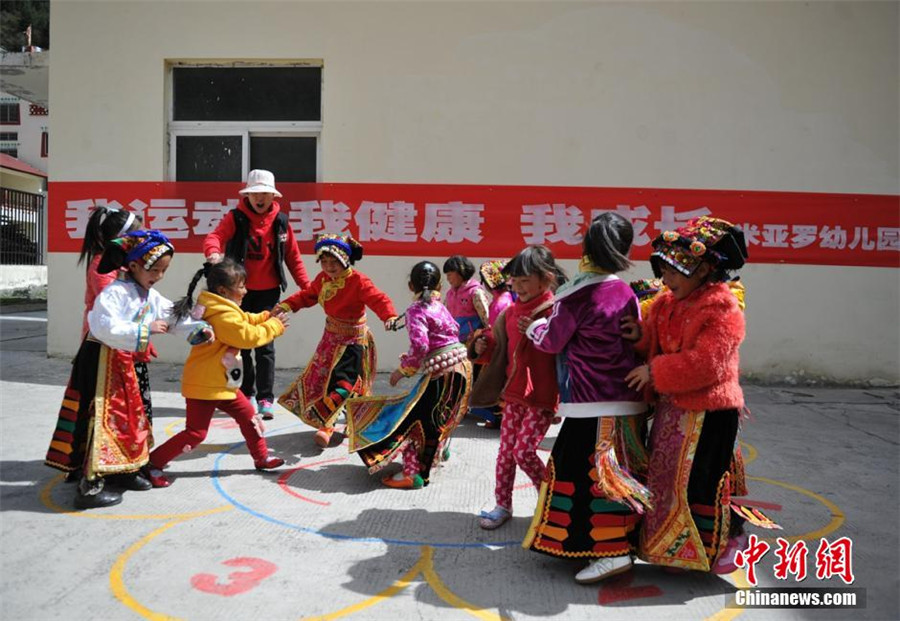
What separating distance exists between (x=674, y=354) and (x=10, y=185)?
81.6ft

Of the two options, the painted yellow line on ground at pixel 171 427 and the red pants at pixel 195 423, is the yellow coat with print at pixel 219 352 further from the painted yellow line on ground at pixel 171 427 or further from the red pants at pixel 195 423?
the painted yellow line on ground at pixel 171 427

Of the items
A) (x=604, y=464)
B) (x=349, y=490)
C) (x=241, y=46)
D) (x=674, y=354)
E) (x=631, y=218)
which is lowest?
(x=349, y=490)

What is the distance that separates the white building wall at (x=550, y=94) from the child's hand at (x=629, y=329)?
430 cm

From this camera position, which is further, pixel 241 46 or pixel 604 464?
pixel 241 46

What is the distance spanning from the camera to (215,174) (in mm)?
6969

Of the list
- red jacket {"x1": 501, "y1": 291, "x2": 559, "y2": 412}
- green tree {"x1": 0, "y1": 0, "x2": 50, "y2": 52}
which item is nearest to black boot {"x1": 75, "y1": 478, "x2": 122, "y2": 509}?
red jacket {"x1": 501, "y1": 291, "x2": 559, "y2": 412}

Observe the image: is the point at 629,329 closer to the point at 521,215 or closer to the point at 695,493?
the point at 695,493

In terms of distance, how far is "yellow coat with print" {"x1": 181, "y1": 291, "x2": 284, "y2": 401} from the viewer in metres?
3.49

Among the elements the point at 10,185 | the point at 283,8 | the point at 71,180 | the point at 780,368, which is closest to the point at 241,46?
the point at 283,8

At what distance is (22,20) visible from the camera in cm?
2416

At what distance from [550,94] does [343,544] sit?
5.19 metres

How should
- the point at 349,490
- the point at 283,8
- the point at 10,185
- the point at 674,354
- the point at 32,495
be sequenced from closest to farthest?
the point at 674,354, the point at 32,495, the point at 349,490, the point at 283,8, the point at 10,185

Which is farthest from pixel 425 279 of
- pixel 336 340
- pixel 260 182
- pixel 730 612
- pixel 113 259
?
pixel 730 612

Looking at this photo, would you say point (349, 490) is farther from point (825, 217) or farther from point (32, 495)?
point (825, 217)
